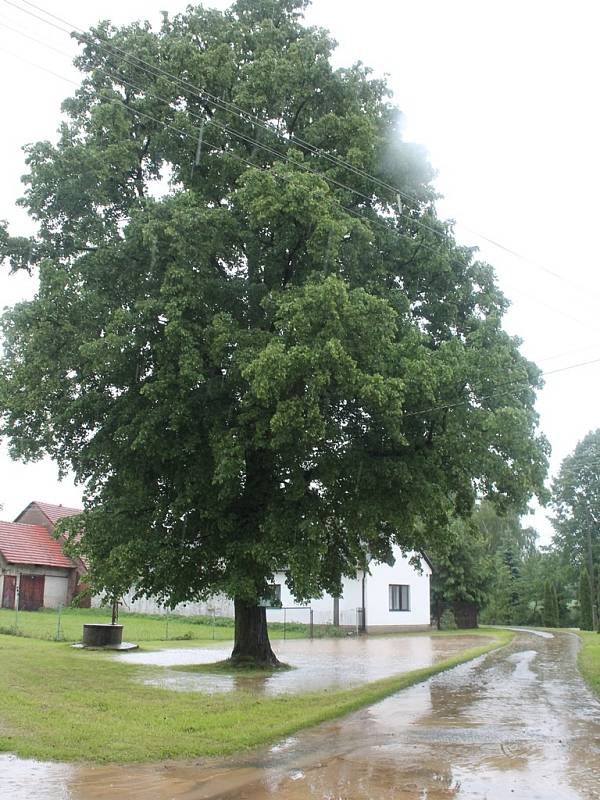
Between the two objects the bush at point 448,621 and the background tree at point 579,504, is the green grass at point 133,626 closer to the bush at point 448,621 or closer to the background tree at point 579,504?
the bush at point 448,621

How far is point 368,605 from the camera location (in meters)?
39.6

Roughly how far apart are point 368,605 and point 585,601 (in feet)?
72.2

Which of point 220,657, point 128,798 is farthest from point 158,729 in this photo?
point 220,657

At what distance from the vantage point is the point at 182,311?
47.1ft

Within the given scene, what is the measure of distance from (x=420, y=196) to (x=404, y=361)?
605 cm

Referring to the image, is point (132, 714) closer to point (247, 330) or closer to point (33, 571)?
point (247, 330)

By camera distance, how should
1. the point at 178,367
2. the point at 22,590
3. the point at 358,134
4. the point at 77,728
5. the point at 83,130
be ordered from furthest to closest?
the point at 22,590, the point at 83,130, the point at 358,134, the point at 178,367, the point at 77,728

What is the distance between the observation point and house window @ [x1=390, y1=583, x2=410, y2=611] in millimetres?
41844

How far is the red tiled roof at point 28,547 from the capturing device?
40772 millimetres

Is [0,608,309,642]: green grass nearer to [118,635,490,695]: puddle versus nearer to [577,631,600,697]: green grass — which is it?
[118,635,490,695]: puddle

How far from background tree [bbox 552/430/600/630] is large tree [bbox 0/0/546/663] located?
4270 cm

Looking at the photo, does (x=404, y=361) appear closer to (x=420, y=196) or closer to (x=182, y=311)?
(x=182, y=311)

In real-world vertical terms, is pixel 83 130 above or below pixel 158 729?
above

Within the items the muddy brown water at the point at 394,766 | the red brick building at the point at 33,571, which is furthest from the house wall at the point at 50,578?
the muddy brown water at the point at 394,766
